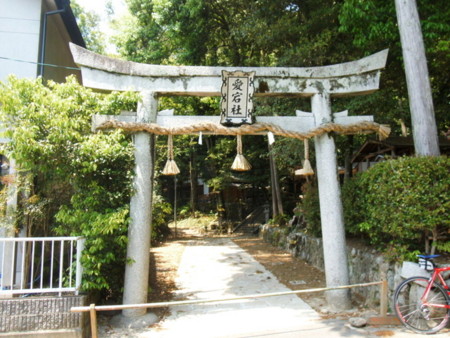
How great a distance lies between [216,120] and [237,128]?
0.46 meters

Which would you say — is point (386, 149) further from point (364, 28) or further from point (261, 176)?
point (261, 176)

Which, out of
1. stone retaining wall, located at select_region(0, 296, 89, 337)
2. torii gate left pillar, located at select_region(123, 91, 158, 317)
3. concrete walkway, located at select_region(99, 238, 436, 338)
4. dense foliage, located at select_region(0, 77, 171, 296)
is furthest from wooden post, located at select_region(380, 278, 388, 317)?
stone retaining wall, located at select_region(0, 296, 89, 337)

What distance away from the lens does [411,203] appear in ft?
17.0

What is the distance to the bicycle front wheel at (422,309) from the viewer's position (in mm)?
4750

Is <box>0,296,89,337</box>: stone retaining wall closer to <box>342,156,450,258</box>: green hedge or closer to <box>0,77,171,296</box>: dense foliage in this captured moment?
<box>0,77,171,296</box>: dense foliage

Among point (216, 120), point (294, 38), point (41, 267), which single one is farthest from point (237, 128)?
point (294, 38)

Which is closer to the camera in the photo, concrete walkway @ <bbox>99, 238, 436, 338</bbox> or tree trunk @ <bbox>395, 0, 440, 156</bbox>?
concrete walkway @ <bbox>99, 238, 436, 338</bbox>

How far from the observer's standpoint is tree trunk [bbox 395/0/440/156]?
20.4 feet

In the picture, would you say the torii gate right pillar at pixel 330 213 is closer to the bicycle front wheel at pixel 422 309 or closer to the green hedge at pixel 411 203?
the green hedge at pixel 411 203

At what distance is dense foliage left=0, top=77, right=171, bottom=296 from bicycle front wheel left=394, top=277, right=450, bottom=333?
15.4 ft

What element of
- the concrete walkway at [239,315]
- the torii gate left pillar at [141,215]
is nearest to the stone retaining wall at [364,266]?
the concrete walkway at [239,315]

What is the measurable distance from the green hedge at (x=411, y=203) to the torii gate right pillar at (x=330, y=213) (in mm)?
594

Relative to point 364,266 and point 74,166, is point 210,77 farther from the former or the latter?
point 364,266

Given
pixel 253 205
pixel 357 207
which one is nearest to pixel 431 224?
pixel 357 207
